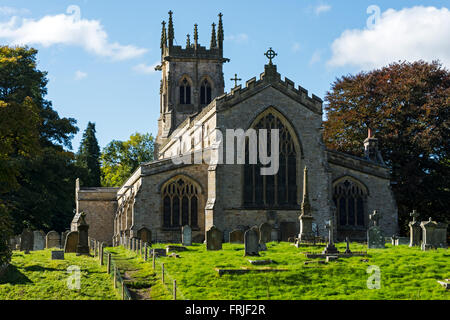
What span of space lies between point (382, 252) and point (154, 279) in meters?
8.78

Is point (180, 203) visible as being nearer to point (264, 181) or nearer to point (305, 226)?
point (264, 181)

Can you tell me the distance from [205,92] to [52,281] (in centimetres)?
4137

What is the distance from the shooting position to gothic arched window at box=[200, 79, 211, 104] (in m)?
57.7

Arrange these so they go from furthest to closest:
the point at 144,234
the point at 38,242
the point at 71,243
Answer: the point at 38,242 → the point at 144,234 → the point at 71,243

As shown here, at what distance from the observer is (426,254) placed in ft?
71.0

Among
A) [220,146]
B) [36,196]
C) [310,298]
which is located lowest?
[310,298]

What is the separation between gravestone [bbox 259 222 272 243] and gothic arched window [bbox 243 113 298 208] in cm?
522

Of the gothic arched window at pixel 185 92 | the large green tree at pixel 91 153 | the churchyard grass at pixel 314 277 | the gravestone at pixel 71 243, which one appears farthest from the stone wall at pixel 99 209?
the churchyard grass at pixel 314 277

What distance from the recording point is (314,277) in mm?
17531

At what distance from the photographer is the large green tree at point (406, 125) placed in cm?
3884

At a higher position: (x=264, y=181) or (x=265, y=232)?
(x=264, y=181)

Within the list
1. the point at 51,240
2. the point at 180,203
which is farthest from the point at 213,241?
the point at 51,240
